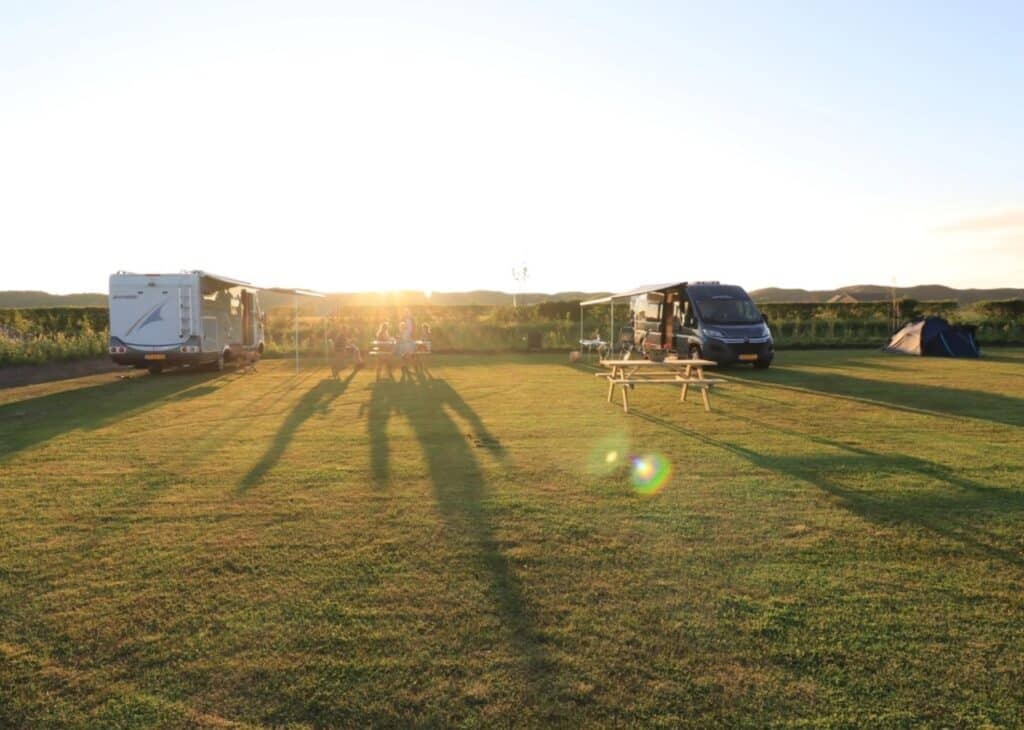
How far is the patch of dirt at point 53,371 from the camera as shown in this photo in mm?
15555

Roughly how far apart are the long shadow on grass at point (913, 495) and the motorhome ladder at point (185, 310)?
523 inches

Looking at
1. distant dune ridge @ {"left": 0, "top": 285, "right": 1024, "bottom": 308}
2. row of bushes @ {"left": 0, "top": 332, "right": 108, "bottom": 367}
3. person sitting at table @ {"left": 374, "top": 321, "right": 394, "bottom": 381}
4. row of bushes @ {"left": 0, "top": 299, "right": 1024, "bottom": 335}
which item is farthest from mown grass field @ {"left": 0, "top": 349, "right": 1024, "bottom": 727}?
distant dune ridge @ {"left": 0, "top": 285, "right": 1024, "bottom": 308}

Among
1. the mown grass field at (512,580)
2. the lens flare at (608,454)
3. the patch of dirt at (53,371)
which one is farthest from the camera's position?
the patch of dirt at (53,371)

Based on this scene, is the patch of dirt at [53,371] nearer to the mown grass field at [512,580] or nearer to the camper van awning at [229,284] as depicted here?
the camper van awning at [229,284]

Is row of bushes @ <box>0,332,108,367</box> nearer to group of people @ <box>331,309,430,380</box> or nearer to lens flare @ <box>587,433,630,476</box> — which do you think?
group of people @ <box>331,309,430,380</box>

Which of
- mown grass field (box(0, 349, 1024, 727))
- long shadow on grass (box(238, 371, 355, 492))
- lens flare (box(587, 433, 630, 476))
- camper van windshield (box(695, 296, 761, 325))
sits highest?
camper van windshield (box(695, 296, 761, 325))

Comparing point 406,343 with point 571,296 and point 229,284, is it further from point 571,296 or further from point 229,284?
point 571,296

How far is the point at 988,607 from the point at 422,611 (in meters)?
2.92

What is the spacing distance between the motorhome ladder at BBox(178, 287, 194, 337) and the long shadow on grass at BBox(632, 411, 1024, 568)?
43.6ft

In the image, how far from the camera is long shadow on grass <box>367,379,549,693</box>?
3.19 m

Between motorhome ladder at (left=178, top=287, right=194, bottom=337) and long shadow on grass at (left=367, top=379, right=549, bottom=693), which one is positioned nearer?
long shadow on grass at (left=367, top=379, right=549, bottom=693)

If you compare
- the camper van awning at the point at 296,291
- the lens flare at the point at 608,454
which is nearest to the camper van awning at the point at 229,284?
the camper van awning at the point at 296,291

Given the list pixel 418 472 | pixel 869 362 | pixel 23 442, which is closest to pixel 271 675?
pixel 418 472

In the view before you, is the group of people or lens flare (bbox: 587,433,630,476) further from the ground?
the group of people
